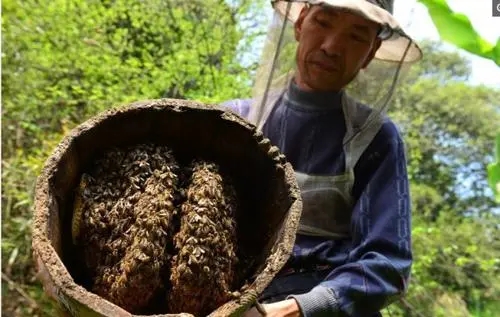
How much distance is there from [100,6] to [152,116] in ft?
12.3

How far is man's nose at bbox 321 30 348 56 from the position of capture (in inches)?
56.1

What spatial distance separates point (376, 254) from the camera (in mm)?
1293

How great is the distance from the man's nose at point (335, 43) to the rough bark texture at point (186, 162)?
436 millimetres

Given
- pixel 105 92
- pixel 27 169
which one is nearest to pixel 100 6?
pixel 105 92

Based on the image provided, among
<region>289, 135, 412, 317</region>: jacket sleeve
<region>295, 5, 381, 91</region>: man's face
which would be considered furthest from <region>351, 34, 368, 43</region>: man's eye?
<region>289, 135, 412, 317</region>: jacket sleeve

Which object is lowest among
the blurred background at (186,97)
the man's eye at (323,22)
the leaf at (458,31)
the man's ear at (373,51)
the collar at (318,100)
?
the blurred background at (186,97)

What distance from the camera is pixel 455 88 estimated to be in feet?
19.6

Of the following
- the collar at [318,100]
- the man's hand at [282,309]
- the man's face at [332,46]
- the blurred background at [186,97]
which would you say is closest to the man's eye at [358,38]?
the man's face at [332,46]

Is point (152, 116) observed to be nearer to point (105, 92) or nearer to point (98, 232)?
point (98, 232)

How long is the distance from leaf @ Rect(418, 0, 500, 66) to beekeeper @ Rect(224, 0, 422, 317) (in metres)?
0.11

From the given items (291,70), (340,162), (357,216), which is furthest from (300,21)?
(357,216)

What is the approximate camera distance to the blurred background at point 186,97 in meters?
4.16

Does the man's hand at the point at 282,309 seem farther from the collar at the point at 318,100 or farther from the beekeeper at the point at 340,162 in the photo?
the collar at the point at 318,100

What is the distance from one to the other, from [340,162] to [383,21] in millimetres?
325
